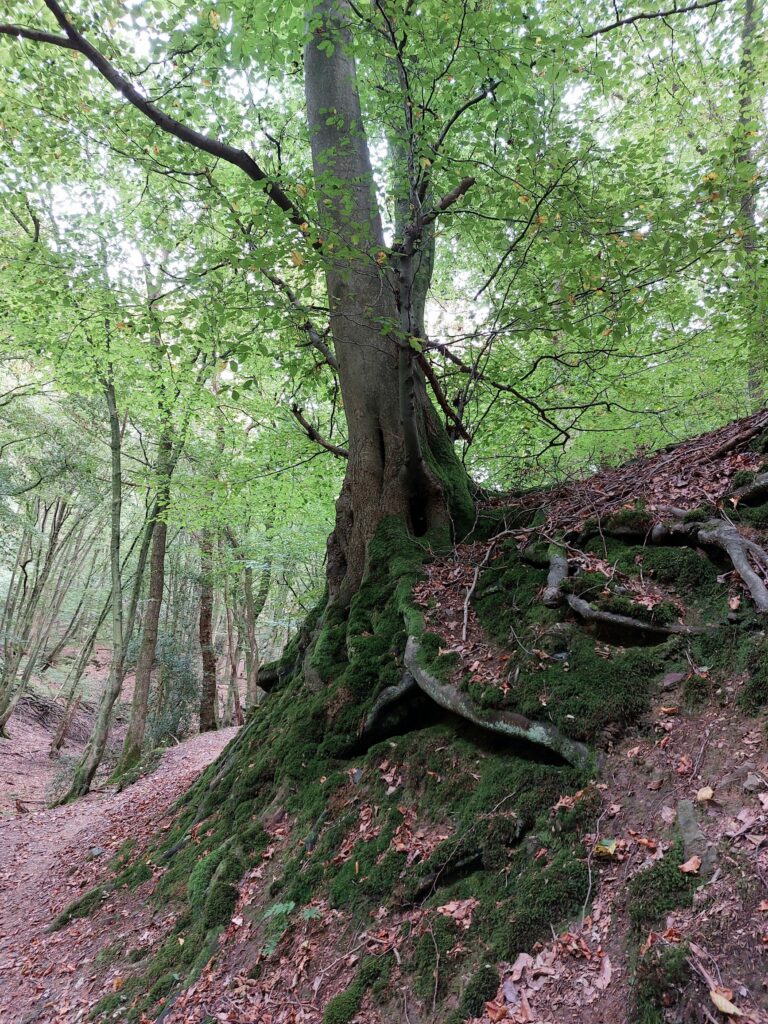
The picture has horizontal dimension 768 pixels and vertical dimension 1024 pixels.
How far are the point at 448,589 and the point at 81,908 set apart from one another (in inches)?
208

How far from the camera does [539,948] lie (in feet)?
7.98

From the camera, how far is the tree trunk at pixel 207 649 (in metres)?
16.5

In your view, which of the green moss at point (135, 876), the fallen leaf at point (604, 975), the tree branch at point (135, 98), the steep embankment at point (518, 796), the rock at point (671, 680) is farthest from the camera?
the green moss at point (135, 876)

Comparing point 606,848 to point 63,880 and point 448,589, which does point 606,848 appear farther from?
point 63,880

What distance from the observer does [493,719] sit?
359cm

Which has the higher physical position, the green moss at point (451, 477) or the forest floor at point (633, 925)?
the green moss at point (451, 477)

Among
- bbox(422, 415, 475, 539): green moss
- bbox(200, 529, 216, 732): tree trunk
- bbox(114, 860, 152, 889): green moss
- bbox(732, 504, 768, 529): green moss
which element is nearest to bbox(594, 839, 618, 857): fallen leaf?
bbox(732, 504, 768, 529): green moss

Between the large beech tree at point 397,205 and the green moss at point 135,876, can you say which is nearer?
the large beech tree at point 397,205

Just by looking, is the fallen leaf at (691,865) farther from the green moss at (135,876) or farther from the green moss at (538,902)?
the green moss at (135,876)

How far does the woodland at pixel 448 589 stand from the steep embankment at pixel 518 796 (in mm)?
20

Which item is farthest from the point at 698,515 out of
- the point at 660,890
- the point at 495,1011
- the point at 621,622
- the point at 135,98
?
the point at 135,98

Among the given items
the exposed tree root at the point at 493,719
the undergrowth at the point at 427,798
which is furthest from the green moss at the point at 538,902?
the exposed tree root at the point at 493,719

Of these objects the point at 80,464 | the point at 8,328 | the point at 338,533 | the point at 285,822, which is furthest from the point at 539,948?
the point at 80,464

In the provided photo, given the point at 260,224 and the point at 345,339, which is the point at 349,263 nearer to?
the point at 345,339
